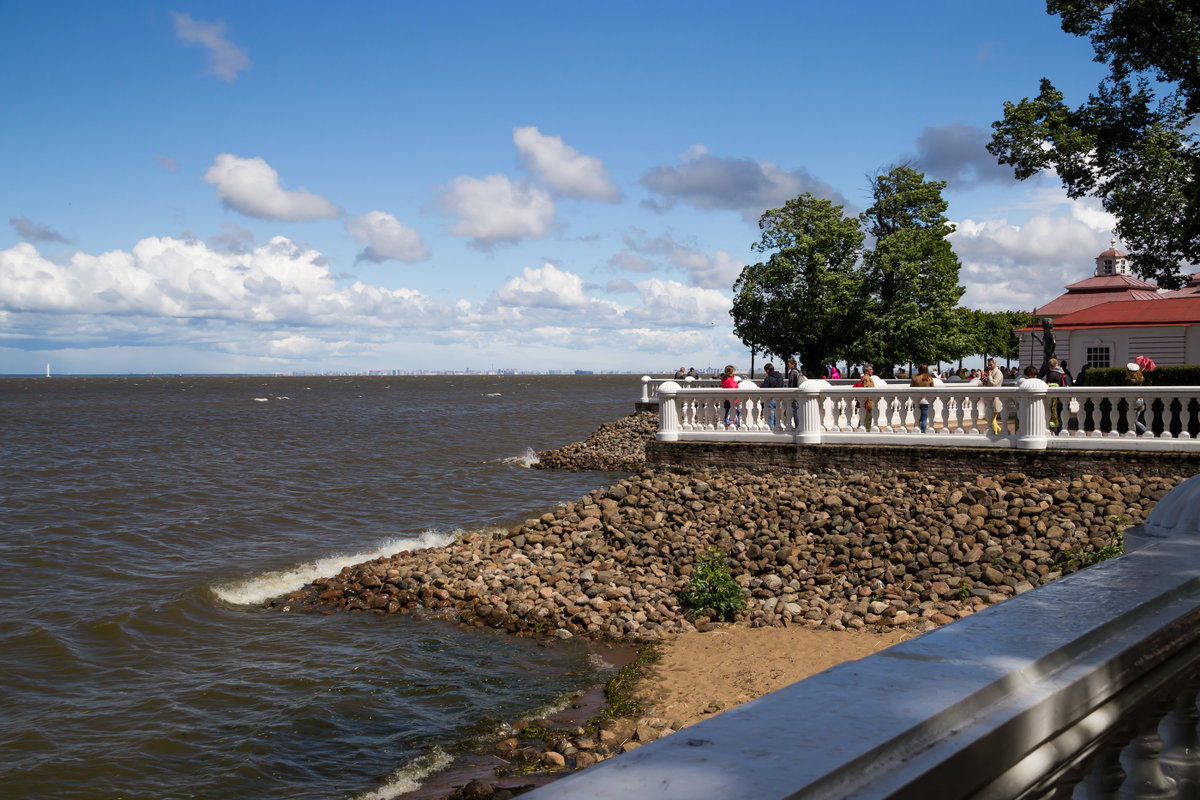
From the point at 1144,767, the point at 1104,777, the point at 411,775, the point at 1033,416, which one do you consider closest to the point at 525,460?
the point at 1033,416

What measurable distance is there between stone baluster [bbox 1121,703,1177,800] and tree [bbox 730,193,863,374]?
42.3 m

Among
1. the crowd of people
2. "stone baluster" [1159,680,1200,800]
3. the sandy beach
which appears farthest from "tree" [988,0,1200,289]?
"stone baluster" [1159,680,1200,800]

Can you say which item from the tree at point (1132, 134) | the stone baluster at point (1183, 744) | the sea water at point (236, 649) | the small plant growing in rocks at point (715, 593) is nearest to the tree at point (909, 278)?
the sea water at point (236, 649)

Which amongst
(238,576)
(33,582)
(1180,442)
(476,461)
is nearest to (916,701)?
(1180,442)

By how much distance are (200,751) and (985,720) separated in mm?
10975

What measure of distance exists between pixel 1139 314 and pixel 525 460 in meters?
25.9

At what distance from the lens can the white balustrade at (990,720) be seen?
143 centimetres

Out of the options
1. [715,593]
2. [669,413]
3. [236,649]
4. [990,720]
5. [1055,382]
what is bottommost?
[236,649]

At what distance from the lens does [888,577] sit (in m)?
14.0

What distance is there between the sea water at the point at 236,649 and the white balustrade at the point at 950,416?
695cm

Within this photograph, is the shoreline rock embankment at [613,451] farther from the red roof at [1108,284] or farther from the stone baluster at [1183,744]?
the stone baluster at [1183,744]

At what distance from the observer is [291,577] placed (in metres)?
19.0

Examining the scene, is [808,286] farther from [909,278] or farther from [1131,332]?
[1131,332]

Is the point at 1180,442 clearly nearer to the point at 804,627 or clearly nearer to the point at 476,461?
the point at 804,627
